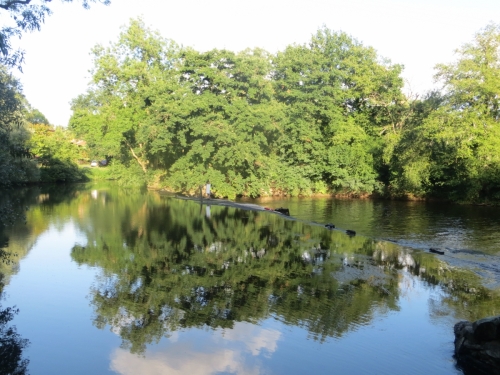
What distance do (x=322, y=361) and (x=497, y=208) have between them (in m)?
30.4

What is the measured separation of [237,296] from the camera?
11.9 m

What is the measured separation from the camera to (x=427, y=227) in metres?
24.1

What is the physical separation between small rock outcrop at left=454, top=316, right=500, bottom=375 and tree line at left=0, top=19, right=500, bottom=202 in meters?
27.7

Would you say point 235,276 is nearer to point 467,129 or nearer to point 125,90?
point 467,129

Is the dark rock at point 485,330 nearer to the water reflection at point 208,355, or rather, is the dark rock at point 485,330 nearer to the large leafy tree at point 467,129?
the water reflection at point 208,355

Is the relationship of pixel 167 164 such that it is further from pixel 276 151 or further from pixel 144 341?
pixel 144 341

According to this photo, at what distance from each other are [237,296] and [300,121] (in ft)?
→ 102

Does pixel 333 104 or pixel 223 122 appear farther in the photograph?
pixel 333 104

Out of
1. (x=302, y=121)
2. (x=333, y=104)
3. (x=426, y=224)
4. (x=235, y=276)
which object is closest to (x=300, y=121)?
(x=302, y=121)

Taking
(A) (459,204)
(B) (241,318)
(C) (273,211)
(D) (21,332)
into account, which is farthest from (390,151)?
(D) (21,332)

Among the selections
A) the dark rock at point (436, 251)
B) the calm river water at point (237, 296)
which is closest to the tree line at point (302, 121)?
the calm river water at point (237, 296)

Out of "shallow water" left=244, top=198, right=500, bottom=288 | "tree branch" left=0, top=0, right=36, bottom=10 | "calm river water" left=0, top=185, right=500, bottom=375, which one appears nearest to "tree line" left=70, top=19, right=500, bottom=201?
"shallow water" left=244, top=198, right=500, bottom=288

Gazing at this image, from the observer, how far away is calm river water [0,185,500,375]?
8523mm

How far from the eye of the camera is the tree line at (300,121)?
34.2 m
